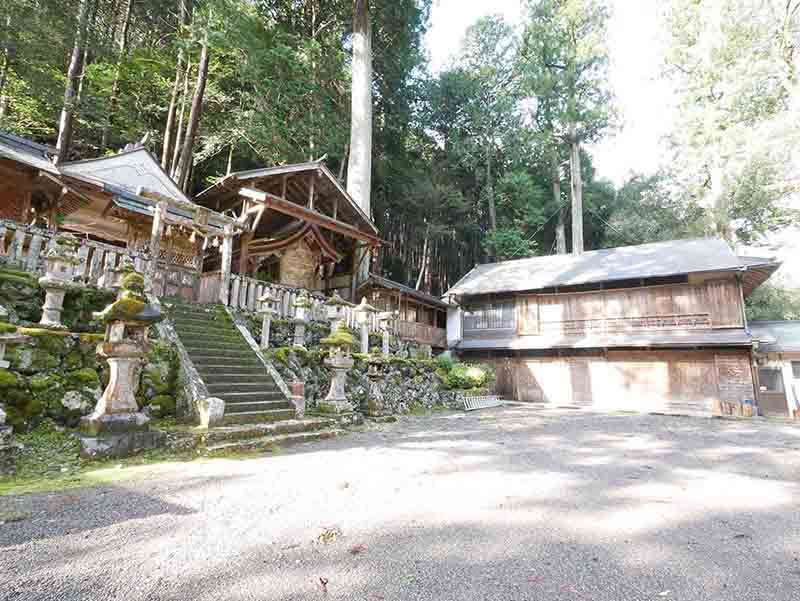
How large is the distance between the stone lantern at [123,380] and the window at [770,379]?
805 inches

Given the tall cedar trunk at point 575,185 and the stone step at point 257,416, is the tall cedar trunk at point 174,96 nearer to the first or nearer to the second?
the stone step at point 257,416

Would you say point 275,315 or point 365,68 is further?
point 365,68

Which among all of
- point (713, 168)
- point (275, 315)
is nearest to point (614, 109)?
point (713, 168)

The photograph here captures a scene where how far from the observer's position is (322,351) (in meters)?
9.85

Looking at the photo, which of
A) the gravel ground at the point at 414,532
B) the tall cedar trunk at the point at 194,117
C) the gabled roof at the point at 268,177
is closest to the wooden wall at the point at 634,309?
the gabled roof at the point at 268,177

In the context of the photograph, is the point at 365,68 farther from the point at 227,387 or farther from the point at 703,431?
the point at 703,431

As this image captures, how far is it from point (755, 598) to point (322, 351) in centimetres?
856

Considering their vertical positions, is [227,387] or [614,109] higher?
[614,109]

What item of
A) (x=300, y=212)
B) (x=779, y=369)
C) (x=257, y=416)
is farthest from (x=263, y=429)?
Result: (x=779, y=369)

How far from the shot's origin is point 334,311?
34.0 feet

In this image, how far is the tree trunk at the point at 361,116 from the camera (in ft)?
57.3

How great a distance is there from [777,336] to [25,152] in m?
25.4

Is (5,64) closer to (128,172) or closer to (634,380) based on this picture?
(128,172)

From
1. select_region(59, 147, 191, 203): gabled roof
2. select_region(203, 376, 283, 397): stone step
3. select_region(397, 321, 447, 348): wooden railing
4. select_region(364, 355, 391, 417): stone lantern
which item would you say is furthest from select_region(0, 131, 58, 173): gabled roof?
select_region(397, 321, 447, 348): wooden railing
